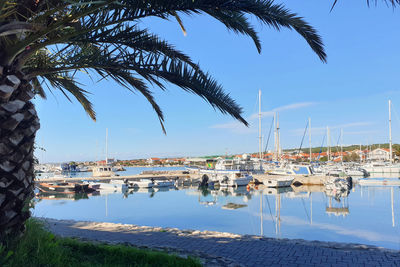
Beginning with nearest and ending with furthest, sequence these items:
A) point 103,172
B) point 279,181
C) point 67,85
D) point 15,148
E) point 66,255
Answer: point 15,148, point 66,255, point 67,85, point 279,181, point 103,172

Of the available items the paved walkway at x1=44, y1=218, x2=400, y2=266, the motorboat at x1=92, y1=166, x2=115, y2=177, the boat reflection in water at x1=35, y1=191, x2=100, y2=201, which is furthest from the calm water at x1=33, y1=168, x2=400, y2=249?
the motorboat at x1=92, y1=166, x2=115, y2=177

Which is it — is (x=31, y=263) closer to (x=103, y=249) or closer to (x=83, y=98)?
(x=103, y=249)

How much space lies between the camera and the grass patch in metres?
3.98

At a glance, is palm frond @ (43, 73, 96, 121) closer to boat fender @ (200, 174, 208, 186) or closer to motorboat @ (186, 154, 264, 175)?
boat fender @ (200, 174, 208, 186)

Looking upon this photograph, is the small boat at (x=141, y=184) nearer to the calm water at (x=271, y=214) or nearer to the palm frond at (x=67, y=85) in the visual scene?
the calm water at (x=271, y=214)

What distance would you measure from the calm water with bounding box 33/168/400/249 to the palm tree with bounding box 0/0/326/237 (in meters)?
6.92

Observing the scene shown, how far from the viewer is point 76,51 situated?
5.39 m

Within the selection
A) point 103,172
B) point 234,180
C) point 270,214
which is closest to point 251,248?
point 270,214

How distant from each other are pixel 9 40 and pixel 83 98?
316cm

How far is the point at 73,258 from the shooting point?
4621 mm

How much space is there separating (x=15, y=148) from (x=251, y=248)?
5236 mm

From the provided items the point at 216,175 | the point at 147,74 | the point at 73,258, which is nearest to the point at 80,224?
the point at 73,258

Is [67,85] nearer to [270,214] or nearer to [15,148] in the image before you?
[15,148]

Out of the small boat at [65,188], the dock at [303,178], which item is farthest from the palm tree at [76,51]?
the dock at [303,178]
